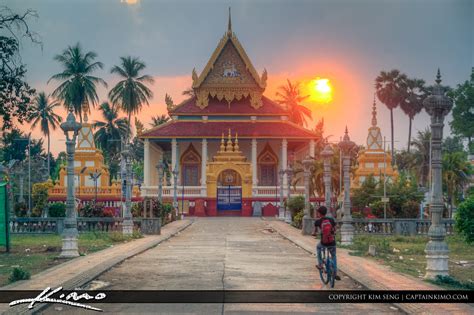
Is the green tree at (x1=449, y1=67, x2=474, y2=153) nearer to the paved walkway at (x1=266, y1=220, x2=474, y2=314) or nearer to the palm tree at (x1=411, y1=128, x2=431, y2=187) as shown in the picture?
the palm tree at (x1=411, y1=128, x2=431, y2=187)

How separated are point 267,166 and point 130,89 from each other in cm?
1767

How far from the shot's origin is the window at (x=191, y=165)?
6869 cm

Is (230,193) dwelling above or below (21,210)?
above

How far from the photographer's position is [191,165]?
68.8 m

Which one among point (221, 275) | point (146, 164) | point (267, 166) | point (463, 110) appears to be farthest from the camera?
point (267, 166)

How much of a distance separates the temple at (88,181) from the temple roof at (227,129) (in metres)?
5.37

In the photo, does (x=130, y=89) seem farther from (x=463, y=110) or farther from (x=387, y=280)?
(x=387, y=280)

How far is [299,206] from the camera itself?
146ft

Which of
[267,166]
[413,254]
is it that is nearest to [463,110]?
[267,166]

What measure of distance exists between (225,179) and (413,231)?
31.6 metres

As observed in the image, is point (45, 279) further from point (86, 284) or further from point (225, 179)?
point (225, 179)

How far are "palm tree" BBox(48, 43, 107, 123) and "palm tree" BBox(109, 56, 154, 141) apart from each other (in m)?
2.02

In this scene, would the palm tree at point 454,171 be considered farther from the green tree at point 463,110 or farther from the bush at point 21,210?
the bush at point 21,210

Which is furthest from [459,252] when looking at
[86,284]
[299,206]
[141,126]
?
[141,126]
